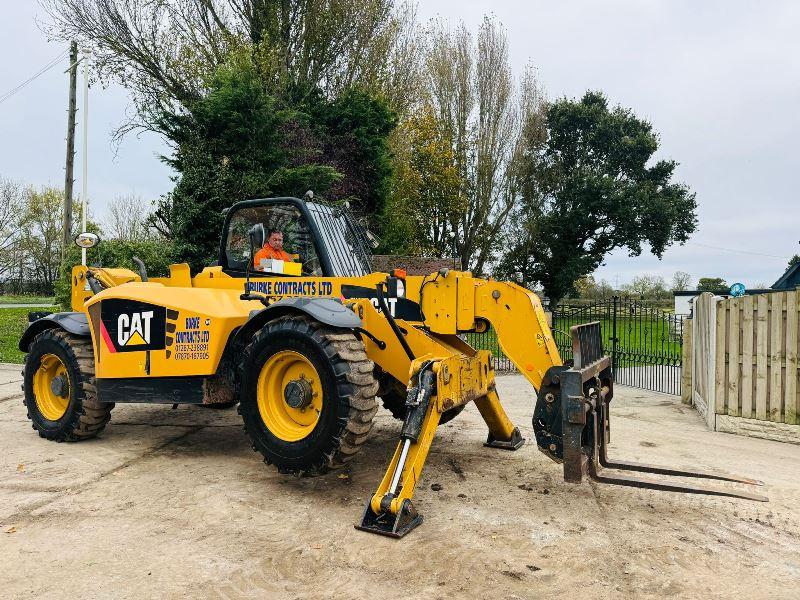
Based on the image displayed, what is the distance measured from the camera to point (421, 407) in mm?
4293

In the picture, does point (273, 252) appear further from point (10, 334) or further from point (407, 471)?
point (10, 334)

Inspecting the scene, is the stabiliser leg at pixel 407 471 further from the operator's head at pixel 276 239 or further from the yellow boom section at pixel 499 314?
the operator's head at pixel 276 239

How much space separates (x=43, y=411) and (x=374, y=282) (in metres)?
3.99

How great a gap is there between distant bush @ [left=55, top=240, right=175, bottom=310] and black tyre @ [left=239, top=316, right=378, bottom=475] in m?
12.0

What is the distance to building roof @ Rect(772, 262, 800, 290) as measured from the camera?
1166 inches

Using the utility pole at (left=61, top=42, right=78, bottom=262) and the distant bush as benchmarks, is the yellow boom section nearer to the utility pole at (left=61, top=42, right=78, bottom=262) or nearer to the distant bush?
the distant bush

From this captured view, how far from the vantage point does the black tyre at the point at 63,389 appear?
6074 mm

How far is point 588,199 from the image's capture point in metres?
29.8

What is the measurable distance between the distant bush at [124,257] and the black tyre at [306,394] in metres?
12.0

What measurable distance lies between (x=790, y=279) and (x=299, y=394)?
33695 mm

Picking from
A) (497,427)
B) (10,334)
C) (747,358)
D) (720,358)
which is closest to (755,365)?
(747,358)

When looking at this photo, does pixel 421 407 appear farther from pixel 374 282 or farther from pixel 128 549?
pixel 128 549

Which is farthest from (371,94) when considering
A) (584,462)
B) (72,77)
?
(584,462)

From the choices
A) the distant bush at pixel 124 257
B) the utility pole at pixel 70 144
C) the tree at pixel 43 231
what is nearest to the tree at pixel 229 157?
the distant bush at pixel 124 257
